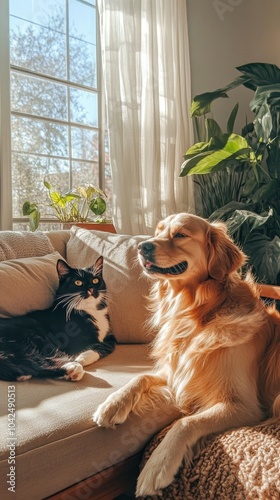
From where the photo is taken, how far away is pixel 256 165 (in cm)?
286

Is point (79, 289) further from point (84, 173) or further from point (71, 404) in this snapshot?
point (84, 173)

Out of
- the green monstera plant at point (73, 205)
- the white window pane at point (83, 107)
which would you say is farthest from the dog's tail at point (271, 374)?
the white window pane at point (83, 107)

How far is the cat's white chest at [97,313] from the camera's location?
1.75 metres

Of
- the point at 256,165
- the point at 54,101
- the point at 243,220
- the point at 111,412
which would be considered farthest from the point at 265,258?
the point at 54,101

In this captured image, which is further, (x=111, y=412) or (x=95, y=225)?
(x=95, y=225)

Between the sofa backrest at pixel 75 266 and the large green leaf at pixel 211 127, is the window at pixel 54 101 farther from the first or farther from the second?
the sofa backrest at pixel 75 266

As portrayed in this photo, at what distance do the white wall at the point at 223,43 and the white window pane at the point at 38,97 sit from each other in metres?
1.10

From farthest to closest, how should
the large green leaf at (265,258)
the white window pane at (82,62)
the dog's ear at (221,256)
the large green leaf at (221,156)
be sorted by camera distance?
1. the white window pane at (82,62)
2. the large green leaf at (221,156)
3. the large green leaf at (265,258)
4. the dog's ear at (221,256)

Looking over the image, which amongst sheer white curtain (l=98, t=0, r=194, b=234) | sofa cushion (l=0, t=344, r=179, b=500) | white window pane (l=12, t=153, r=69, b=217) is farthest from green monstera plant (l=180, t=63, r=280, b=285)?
sofa cushion (l=0, t=344, r=179, b=500)

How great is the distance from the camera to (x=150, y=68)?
3252mm

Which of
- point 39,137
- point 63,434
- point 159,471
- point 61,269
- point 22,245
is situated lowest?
point 159,471

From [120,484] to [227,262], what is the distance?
28.1 inches

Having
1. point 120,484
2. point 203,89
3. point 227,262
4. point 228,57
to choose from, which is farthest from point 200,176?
point 120,484

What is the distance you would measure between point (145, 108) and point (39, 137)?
74cm
